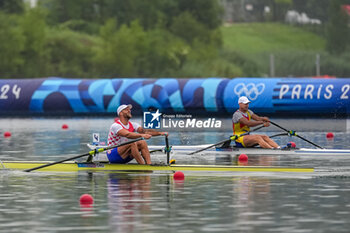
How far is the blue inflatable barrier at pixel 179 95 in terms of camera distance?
5031cm

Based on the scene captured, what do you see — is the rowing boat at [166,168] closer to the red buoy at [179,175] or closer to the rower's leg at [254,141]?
the red buoy at [179,175]

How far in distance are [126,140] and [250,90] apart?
2808cm

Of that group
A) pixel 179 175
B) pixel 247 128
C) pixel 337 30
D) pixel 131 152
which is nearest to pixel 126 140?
pixel 131 152

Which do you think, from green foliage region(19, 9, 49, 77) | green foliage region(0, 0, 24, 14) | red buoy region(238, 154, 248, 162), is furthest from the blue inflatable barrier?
green foliage region(0, 0, 24, 14)

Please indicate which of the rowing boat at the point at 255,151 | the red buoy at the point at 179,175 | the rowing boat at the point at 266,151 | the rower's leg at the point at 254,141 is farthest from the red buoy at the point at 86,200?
the rower's leg at the point at 254,141

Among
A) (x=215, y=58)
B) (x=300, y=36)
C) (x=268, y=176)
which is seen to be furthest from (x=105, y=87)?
(x=300, y=36)

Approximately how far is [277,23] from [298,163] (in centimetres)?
12620

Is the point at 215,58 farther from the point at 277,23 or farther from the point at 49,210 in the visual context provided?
the point at 49,210

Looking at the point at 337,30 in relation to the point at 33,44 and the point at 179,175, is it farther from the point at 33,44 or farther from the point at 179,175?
the point at 179,175

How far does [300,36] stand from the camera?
144m

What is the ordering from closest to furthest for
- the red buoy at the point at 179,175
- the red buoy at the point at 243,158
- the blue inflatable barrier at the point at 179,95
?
the red buoy at the point at 179,175 → the red buoy at the point at 243,158 → the blue inflatable barrier at the point at 179,95

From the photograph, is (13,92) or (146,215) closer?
(146,215)

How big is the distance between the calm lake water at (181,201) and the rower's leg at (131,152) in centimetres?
51

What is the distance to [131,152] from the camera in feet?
75.6
